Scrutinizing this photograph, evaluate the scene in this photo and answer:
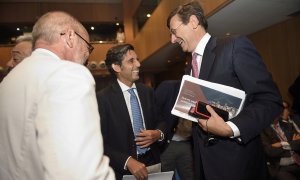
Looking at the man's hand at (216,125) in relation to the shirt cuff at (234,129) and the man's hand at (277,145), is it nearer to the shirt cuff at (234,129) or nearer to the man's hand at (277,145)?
the shirt cuff at (234,129)

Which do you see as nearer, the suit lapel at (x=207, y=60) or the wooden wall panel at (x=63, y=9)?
the suit lapel at (x=207, y=60)

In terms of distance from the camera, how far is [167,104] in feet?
7.79

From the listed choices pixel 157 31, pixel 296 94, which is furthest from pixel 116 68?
pixel 157 31

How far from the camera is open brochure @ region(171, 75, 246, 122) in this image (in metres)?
1.24

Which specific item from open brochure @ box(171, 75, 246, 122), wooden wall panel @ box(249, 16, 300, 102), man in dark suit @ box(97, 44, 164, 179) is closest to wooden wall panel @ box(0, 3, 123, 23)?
wooden wall panel @ box(249, 16, 300, 102)

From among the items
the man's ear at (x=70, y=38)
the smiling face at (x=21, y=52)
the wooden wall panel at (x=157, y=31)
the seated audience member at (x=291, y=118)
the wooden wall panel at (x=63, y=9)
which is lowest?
the seated audience member at (x=291, y=118)

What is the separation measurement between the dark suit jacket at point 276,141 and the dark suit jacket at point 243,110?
1.95m

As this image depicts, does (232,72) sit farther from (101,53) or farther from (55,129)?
(101,53)

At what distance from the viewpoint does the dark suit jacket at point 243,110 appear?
1.21 meters

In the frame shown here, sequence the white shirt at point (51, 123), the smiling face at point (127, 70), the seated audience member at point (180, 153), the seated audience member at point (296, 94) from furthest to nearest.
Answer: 1. the seated audience member at point (296, 94)
2. the seated audience member at point (180, 153)
3. the smiling face at point (127, 70)
4. the white shirt at point (51, 123)

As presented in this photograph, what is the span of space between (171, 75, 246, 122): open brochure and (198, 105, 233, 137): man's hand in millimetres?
82

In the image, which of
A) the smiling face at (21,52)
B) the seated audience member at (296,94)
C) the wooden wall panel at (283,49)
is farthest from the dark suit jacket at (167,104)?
the wooden wall panel at (283,49)

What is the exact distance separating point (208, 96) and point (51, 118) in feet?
2.52

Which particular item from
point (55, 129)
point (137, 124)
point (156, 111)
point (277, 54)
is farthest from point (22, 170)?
point (277, 54)
